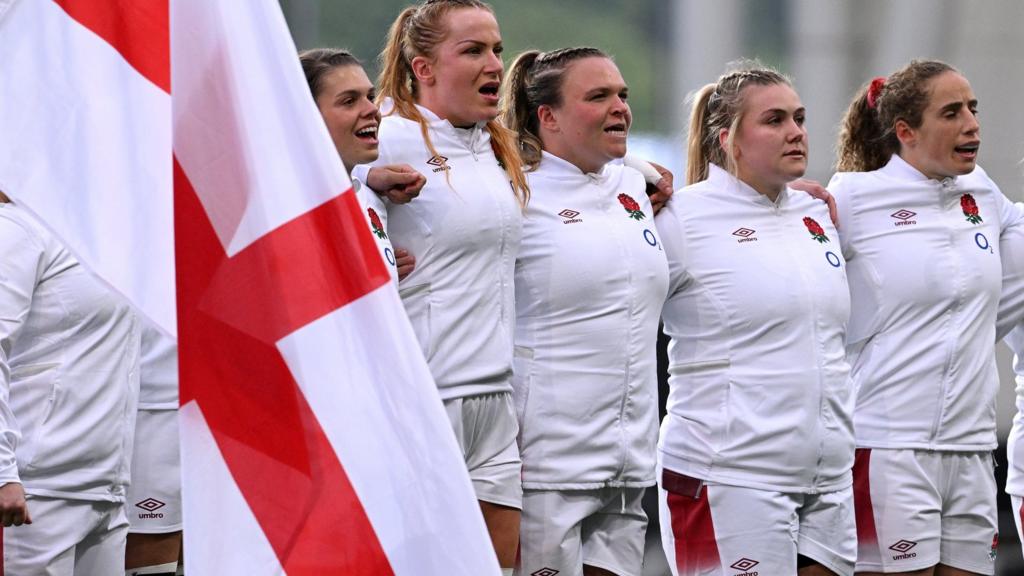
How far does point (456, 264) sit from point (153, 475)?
132cm

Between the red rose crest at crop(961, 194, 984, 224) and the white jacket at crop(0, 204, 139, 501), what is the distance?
8.38ft

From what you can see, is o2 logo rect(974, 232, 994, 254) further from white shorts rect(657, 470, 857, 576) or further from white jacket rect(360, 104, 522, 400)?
white jacket rect(360, 104, 522, 400)

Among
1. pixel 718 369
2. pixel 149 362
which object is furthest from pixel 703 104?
pixel 149 362

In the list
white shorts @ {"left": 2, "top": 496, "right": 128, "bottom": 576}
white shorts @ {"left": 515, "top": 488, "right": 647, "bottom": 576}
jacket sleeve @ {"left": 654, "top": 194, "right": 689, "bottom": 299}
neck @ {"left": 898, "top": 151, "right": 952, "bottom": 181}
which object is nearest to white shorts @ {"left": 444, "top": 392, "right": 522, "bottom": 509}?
white shorts @ {"left": 515, "top": 488, "right": 647, "bottom": 576}

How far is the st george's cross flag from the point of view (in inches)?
82.4

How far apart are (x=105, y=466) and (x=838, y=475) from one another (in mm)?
2055

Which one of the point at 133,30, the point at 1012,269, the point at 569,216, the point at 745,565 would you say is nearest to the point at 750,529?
the point at 745,565

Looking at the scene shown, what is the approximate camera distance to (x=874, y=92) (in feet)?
16.9

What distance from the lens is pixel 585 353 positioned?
172 inches

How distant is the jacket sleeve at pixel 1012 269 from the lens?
5.15 m

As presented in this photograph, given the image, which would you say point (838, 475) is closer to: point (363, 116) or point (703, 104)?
point (703, 104)

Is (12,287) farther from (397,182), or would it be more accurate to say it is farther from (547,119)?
(547,119)

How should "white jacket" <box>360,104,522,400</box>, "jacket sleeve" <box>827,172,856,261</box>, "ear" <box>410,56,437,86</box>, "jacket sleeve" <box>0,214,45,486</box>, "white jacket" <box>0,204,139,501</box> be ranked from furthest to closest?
"jacket sleeve" <box>827,172,856,261</box> → "ear" <box>410,56,437,86</box> → "white jacket" <box>360,104,522,400</box> → "white jacket" <box>0,204,139,501</box> → "jacket sleeve" <box>0,214,45,486</box>

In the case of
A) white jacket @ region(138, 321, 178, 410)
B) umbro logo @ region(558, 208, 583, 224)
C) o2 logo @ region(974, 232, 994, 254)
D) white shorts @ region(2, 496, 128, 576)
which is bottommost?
white shorts @ region(2, 496, 128, 576)
